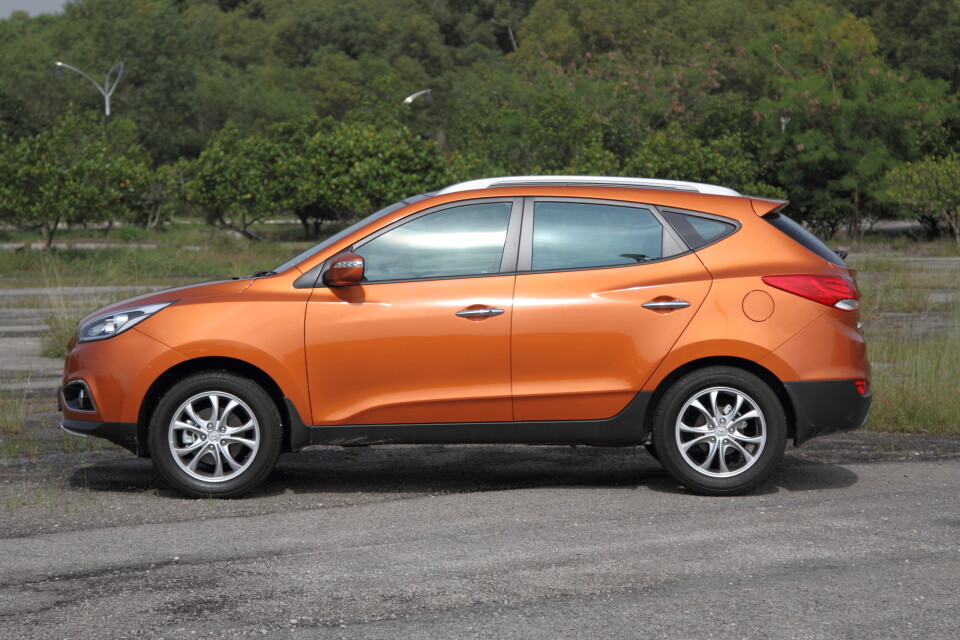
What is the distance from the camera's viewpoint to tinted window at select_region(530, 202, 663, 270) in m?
6.82

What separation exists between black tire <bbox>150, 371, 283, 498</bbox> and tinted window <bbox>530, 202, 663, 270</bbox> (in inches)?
66.5

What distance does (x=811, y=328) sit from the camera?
6.73 m

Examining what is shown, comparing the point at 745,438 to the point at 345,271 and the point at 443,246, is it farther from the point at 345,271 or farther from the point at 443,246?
the point at 345,271

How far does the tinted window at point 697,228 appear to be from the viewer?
6.89 metres

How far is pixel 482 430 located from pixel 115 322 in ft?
6.90

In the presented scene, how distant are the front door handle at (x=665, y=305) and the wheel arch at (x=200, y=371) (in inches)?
79.9

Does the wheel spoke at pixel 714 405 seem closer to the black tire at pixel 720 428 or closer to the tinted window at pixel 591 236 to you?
the black tire at pixel 720 428

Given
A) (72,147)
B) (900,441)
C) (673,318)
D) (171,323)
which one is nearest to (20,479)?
(171,323)

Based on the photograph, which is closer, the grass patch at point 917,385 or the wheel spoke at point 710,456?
the wheel spoke at point 710,456

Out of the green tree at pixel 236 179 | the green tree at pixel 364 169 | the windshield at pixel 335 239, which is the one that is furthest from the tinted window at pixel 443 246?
the green tree at pixel 236 179

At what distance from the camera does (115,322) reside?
685 cm

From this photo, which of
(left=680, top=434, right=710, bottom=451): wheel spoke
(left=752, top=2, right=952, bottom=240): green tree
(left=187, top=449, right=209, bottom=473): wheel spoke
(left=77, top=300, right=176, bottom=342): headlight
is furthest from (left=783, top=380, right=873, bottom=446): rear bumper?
(left=752, top=2, right=952, bottom=240): green tree

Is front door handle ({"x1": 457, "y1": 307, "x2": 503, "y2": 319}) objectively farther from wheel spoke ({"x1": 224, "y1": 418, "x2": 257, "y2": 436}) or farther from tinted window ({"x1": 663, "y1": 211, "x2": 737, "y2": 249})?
wheel spoke ({"x1": 224, "y1": 418, "x2": 257, "y2": 436})

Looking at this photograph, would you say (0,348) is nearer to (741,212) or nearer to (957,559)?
(741,212)
